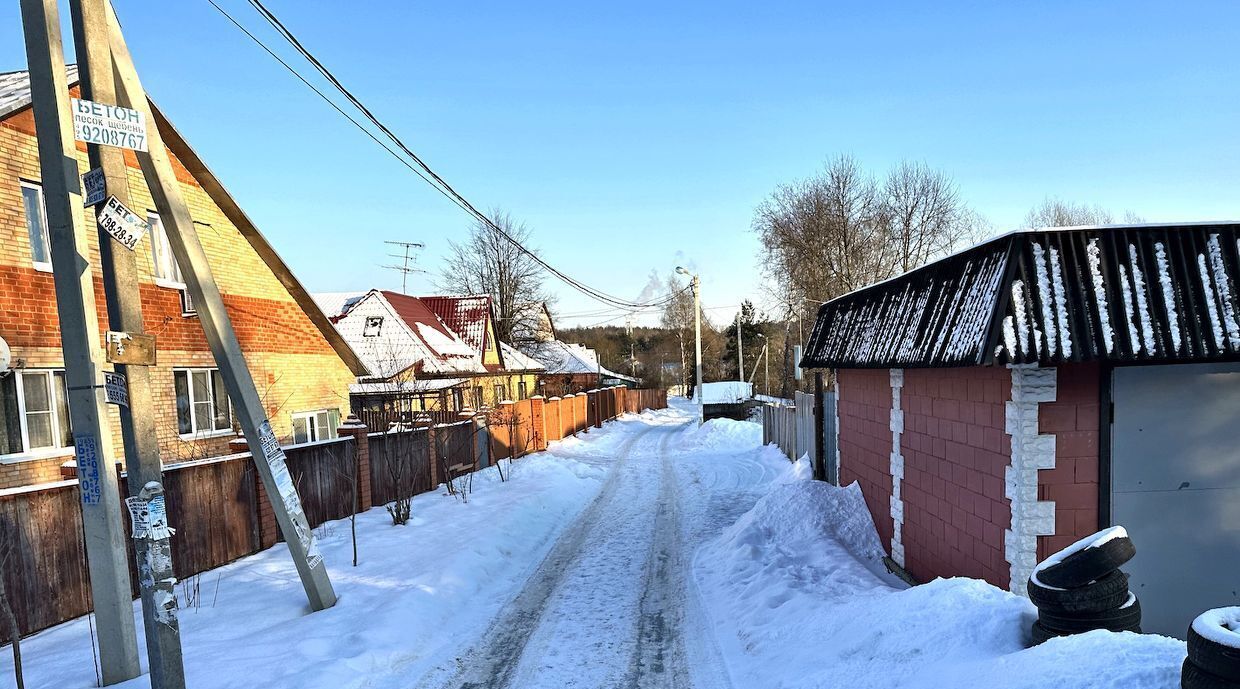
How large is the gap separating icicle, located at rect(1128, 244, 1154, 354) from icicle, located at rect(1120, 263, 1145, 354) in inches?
1.9

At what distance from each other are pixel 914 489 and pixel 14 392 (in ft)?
40.2

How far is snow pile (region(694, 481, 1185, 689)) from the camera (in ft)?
9.20

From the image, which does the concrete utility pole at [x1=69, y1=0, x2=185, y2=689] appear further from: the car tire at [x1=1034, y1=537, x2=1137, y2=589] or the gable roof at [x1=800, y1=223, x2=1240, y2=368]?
the gable roof at [x1=800, y1=223, x2=1240, y2=368]

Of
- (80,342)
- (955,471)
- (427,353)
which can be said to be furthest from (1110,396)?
(427,353)

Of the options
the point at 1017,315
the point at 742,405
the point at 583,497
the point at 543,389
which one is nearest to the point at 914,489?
the point at 1017,315

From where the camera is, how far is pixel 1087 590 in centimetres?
336

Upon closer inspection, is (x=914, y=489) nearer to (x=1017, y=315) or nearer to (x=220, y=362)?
(x=1017, y=315)

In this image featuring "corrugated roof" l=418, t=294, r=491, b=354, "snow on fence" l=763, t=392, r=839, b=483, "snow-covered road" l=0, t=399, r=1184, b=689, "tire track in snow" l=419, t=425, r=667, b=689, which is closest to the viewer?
"snow-covered road" l=0, t=399, r=1184, b=689

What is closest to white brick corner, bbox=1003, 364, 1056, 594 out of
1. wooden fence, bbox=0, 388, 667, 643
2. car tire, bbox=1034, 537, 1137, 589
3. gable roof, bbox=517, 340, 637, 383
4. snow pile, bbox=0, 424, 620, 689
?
car tire, bbox=1034, 537, 1137, 589

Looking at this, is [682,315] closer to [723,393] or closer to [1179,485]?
[723,393]

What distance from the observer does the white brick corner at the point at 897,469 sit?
7422 millimetres

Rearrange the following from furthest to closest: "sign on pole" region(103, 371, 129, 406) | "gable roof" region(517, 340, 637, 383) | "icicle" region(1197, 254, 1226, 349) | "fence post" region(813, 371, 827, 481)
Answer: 1. "gable roof" region(517, 340, 637, 383)
2. "fence post" region(813, 371, 827, 481)
3. "icicle" region(1197, 254, 1226, 349)
4. "sign on pole" region(103, 371, 129, 406)

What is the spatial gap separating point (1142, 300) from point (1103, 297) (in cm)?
28

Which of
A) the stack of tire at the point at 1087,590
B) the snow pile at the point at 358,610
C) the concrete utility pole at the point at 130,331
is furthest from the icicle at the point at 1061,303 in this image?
the concrete utility pole at the point at 130,331
